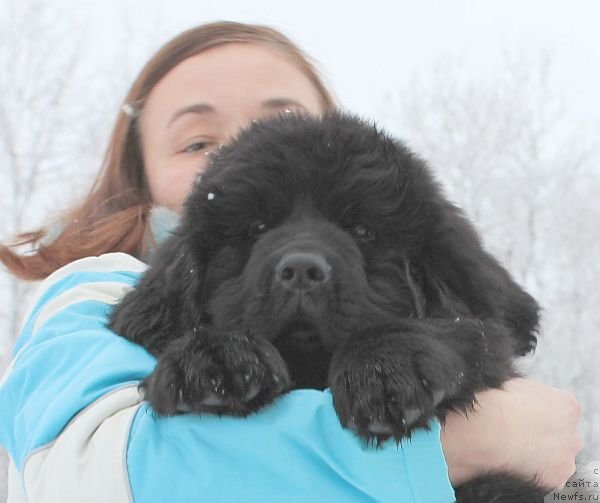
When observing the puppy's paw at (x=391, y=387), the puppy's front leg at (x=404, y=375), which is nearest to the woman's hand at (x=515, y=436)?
the puppy's front leg at (x=404, y=375)

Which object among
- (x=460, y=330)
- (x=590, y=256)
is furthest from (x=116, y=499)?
(x=590, y=256)

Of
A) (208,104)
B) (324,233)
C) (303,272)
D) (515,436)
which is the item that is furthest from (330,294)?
(208,104)

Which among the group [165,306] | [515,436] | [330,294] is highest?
[330,294]

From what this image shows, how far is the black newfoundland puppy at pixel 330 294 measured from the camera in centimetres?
165

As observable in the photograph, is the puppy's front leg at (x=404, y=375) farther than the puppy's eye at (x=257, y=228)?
No

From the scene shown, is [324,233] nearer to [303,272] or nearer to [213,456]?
[303,272]

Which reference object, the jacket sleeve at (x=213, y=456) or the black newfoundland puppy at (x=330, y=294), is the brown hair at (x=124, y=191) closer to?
the black newfoundland puppy at (x=330, y=294)

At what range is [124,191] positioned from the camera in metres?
3.46

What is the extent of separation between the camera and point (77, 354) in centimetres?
198

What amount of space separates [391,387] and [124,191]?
86.3 inches

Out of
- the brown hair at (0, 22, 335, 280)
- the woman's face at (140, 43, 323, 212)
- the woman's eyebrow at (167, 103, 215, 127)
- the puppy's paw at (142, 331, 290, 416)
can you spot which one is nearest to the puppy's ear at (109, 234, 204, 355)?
the puppy's paw at (142, 331, 290, 416)

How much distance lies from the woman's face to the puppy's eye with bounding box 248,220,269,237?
106 centimetres

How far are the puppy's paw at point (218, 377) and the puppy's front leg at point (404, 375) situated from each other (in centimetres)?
15

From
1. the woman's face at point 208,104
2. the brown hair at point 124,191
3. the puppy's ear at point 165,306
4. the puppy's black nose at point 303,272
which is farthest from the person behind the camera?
the woman's face at point 208,104
